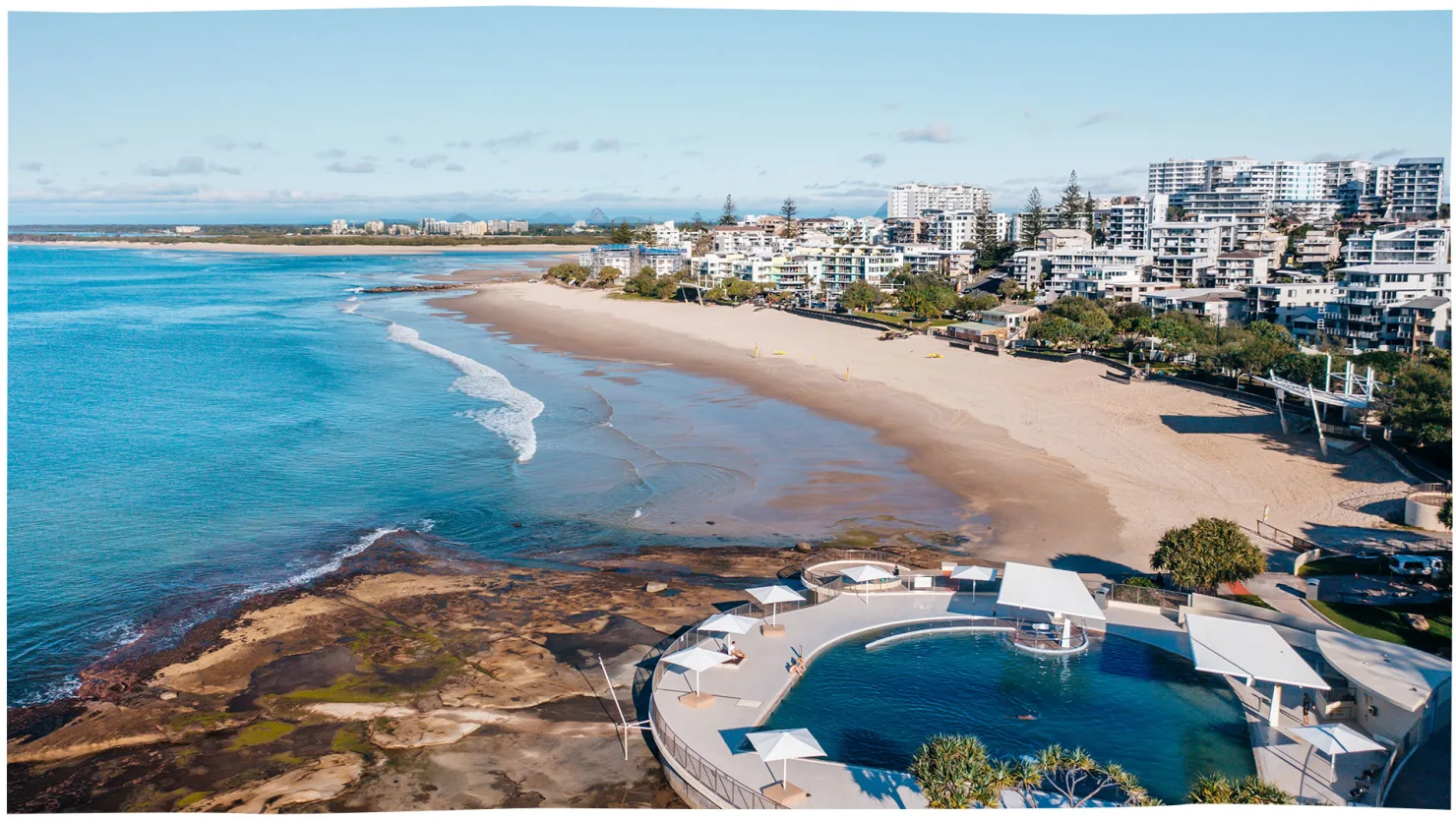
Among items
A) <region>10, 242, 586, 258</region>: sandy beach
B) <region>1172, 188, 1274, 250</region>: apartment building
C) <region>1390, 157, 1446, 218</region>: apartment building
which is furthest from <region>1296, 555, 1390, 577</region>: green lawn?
<region>10, 242, 586, 258</region>: sandy beach

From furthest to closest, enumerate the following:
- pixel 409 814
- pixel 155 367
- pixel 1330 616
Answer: pixel 155 367 → pixel 1330 616 → pixel 409 814

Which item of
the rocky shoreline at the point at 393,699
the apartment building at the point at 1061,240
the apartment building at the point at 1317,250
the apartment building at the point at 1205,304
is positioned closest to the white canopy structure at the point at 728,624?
the rocky shoreline at the point at 393,699

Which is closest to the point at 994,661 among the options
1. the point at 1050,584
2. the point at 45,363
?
the point at 1050,584

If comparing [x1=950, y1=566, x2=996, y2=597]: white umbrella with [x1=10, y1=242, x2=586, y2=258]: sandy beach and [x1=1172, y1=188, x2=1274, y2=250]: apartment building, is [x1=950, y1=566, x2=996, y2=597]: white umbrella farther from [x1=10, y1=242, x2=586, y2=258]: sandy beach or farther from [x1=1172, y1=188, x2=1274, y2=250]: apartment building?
Result: [x1=10, y1=242, x2=586, y2=258]: sandy beach

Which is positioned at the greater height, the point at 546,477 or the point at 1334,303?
the point at 1334,303

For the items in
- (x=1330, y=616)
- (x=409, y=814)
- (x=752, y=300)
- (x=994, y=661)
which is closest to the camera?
(x=409, y=814)

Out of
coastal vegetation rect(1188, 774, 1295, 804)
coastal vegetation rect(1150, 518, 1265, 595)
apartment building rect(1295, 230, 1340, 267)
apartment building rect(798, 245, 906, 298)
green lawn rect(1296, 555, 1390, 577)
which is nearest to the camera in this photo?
coastal vegetation rect(1188, 774, 1295, 804)

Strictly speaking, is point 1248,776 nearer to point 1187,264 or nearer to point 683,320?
point 683,320
